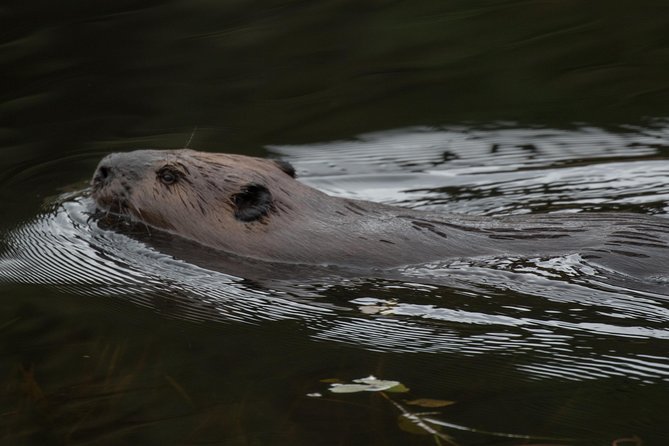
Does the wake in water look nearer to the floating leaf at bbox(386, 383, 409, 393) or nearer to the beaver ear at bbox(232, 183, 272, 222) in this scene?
the beaver ear at bbox(232, 183, 272, 222)

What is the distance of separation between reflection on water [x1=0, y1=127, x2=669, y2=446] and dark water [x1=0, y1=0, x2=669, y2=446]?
2cm

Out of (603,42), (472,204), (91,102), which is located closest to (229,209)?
(472,204)

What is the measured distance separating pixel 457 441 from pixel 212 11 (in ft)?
24.9

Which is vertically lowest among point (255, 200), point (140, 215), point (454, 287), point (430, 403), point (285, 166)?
point (430, 403)

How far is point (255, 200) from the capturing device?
640cm

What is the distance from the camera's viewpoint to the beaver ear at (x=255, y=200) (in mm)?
6387

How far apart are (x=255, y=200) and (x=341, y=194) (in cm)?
166

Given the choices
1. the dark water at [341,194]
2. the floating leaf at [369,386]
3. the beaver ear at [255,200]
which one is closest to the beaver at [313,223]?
the beaver ear at [255,200]

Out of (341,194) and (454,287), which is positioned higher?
(341,194)

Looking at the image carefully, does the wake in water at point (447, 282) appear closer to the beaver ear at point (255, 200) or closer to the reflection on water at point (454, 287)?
the reflection on water at point (454, 287)

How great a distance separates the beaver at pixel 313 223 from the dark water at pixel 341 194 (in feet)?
0.41

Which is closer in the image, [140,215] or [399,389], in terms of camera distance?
[399,389]

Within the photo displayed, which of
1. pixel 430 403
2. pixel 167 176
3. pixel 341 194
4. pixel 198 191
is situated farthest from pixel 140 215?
pixel 430 403

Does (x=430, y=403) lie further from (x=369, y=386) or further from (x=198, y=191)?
(x=198, y=191)
